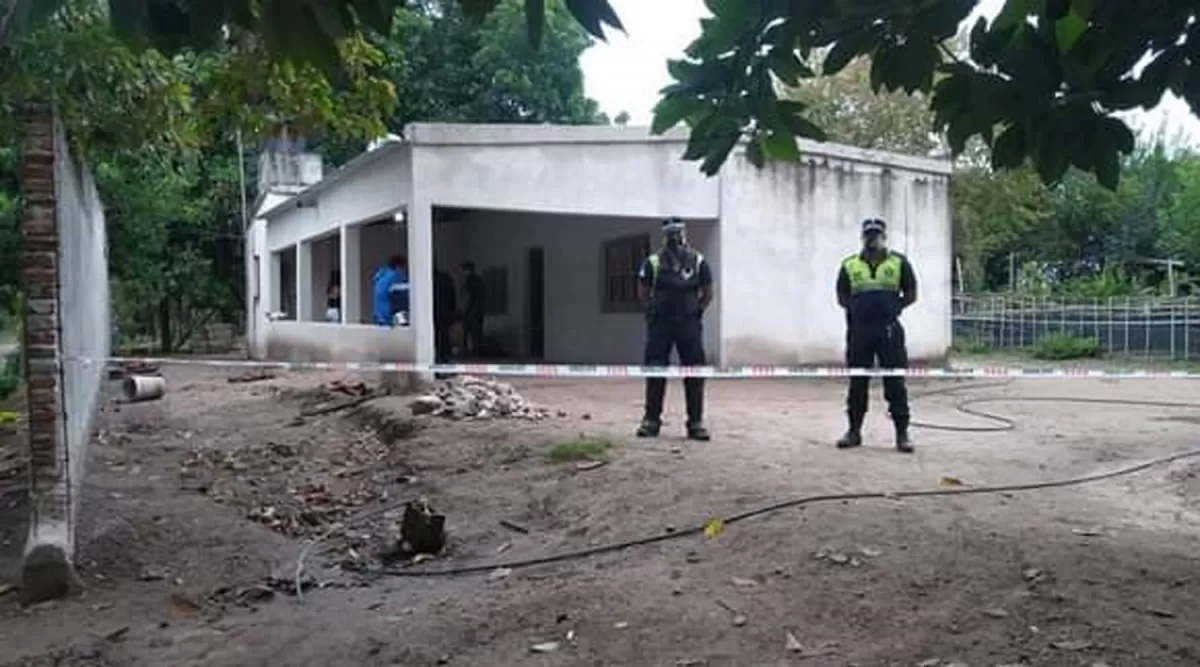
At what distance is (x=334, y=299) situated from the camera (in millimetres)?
20547

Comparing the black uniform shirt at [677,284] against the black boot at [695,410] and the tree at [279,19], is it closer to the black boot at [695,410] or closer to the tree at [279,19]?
Result: the black boot at [695,410]

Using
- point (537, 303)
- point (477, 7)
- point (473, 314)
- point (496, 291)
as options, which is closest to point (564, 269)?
point (537, 303)

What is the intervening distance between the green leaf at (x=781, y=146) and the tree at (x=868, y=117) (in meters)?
23.3

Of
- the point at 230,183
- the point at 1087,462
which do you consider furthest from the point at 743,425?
the point at 230,183

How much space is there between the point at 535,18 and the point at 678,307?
601 cm

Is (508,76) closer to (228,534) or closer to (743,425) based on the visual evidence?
(743,425)

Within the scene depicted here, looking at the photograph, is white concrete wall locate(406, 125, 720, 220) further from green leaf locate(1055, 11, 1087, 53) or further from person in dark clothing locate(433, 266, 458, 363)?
green leaf locate(1055, 11, 1087, 53)

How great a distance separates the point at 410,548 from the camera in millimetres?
6289

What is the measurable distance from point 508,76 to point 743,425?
1664cm

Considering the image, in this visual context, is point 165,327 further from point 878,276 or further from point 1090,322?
point 878,276

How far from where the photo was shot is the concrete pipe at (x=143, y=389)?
14.5 m

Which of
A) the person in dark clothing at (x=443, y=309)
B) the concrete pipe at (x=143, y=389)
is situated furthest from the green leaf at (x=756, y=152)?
the person in dark clothing at (x=443, y=309)

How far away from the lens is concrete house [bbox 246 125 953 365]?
12758 mm

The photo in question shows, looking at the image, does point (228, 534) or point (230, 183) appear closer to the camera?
point (228, 534)
